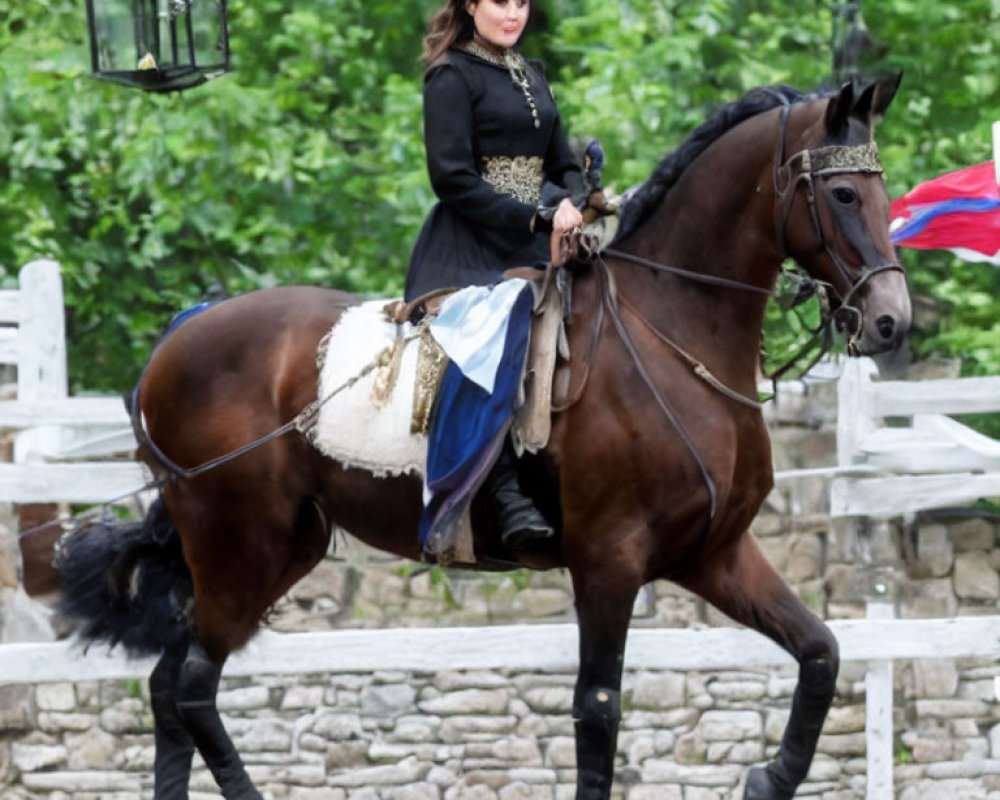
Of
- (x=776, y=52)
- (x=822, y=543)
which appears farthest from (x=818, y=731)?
(x=776, y=52)

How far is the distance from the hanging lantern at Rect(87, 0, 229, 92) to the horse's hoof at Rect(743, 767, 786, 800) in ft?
10.0

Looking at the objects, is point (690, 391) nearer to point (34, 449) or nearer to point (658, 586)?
point (658, 586)

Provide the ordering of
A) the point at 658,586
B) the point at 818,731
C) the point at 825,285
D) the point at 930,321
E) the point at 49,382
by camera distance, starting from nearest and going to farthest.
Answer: the point at 825,285
the point at 818,731
the point at 49,382
the point at 658,586
the point at 930,321

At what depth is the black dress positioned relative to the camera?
212 inches

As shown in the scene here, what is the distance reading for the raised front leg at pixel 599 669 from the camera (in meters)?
5.13

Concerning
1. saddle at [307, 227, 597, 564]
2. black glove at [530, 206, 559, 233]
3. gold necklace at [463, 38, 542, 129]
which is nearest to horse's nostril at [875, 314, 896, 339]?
saddle at [307, 227, 597, 564]

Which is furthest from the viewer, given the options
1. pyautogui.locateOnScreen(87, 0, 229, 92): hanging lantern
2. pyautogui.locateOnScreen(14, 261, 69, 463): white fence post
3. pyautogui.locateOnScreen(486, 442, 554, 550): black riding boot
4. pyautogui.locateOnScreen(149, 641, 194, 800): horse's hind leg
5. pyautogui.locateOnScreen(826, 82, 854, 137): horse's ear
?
pyautogui.locateOnScreen(14, 261, 69, 463): white fence post

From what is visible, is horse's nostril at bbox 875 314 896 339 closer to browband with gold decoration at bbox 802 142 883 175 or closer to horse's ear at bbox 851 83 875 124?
browband with gold decoration at bbox 802 142 883 175

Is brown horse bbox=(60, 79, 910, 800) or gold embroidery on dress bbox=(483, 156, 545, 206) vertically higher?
gold embroidery on dress bbox=(483, 156, 545, 206)

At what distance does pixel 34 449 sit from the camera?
7340 millimetres

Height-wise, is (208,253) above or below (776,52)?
below

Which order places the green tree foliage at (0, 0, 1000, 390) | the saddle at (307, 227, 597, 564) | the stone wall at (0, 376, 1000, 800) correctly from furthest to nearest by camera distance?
the green tree foliage at (0, 0, 1000, 390)
the stone wall at (0, 376, 1000, 800)
the saddle at (307, 227, 597, 564)

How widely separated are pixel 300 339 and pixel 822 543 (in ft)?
9.76

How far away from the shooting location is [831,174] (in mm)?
4848
